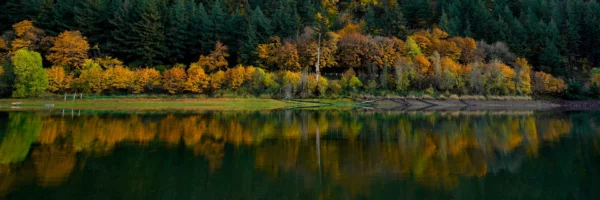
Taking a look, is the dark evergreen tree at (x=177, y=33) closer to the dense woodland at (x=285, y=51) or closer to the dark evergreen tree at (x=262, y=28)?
the dense woodland at (x=285, y=51)

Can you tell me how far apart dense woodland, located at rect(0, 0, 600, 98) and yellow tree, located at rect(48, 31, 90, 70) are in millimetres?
187

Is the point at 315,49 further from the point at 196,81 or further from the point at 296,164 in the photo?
the point at 296,164

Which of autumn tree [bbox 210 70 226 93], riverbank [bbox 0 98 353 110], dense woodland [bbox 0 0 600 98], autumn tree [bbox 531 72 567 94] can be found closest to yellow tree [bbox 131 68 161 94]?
dense woodland [bbox 0 0 600 98]

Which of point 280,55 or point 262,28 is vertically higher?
point 262,28

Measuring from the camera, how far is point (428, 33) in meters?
78.8

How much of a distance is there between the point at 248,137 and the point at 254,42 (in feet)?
172

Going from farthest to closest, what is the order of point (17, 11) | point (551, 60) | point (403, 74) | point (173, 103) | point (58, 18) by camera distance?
point (17, 11) → point (551, 60) → point (58, 18) → point (403, 74) → point (173, 103)

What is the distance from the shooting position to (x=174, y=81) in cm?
6366

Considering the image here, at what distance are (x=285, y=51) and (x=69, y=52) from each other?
1374 inches

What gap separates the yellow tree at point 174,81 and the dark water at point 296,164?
3643 centimetres

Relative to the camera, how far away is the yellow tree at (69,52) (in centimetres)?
6819

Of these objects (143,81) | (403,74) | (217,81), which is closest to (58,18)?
(143,81)

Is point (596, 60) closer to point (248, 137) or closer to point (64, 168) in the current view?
point (248, 137)

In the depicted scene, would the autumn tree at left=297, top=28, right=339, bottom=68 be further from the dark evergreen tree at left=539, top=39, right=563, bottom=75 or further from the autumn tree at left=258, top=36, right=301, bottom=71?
the dark evergreen tree at left=539, top=39, right=563, bottom=75
